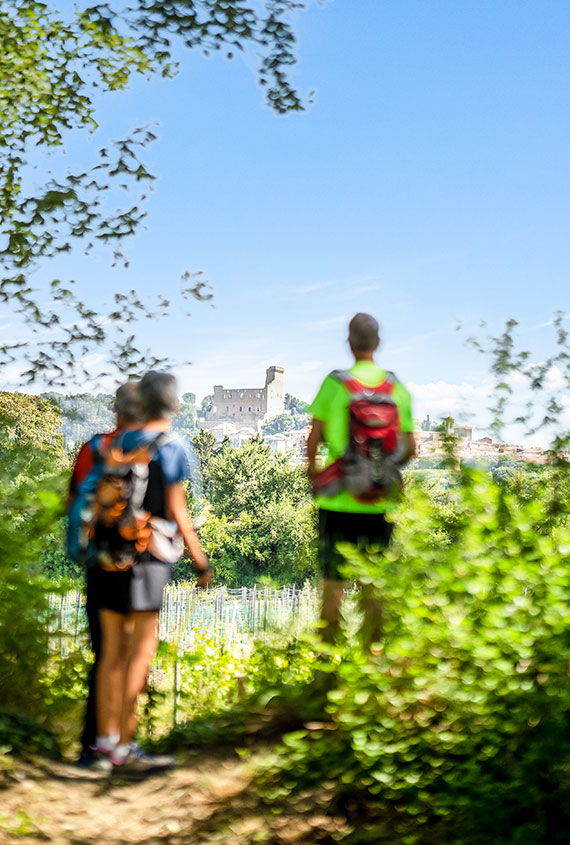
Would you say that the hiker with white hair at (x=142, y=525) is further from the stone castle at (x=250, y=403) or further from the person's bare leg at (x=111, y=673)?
the stone castle at (x=250, y=403)

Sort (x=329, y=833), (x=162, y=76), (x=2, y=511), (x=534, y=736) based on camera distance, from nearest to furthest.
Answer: (x=534, y=736), (x=329, y=833), (x=2, y=511), (x=162, y=76)

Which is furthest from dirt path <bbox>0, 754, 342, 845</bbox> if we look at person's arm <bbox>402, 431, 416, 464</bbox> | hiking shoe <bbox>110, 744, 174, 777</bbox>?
person's arm <bbox>402, 431, 416, 464</bbox>

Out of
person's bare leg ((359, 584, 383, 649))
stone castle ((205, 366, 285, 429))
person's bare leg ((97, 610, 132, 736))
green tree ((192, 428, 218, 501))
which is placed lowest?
person's bare leg ((97, 610, 132, 736))

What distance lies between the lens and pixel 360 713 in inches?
128

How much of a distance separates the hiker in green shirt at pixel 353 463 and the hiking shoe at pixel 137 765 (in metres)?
0.91

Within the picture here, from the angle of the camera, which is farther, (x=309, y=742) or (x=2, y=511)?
(x=2, y=511)

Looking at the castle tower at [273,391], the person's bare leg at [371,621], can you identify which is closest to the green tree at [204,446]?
the castle tower at [273,391]

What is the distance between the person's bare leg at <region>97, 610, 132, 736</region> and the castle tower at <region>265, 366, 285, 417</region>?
363 ft

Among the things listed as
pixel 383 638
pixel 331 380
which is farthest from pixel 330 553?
pixel 331 380

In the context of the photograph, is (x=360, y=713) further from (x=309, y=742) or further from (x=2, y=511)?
(x=2, y=511)

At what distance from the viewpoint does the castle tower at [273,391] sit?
382 ft

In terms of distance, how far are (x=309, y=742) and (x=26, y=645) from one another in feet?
5.60

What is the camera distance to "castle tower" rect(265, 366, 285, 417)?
382ft

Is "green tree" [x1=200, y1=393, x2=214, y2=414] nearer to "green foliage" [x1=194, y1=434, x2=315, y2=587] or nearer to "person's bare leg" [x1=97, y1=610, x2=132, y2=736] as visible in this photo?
"green foliage" [x1=194, y1=434, x2=315, y2=587]
